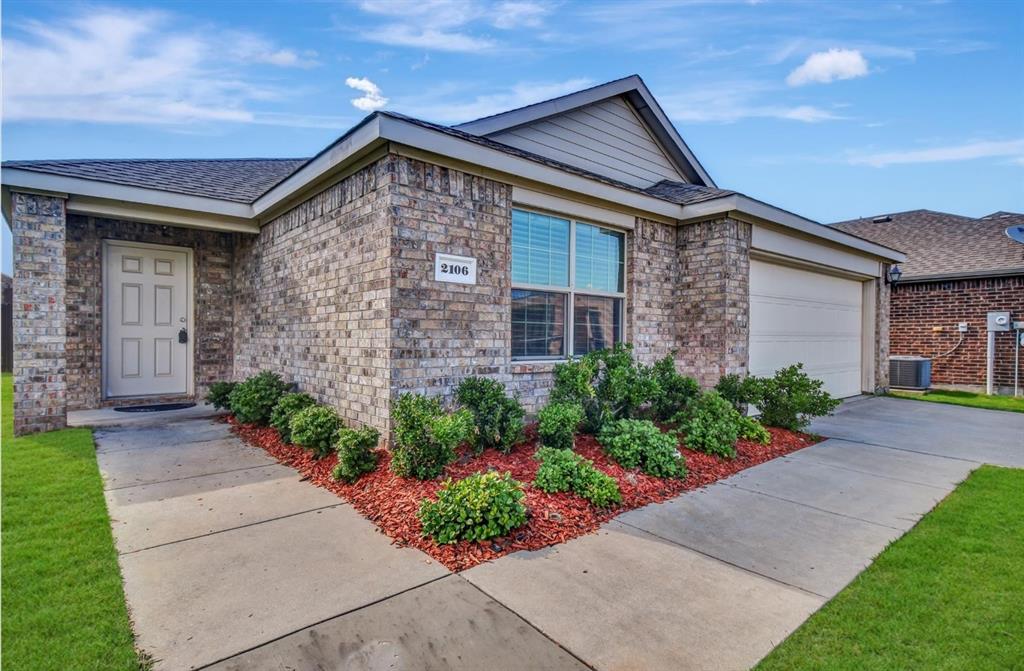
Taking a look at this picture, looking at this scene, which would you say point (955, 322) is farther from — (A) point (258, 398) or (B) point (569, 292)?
(A) point (258, 398)

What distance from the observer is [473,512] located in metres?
3.21

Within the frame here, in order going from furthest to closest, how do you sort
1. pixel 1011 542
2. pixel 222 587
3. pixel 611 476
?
pixel 611 476 → pixel 1011 542 → pixel 222 587

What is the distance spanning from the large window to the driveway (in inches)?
95.8

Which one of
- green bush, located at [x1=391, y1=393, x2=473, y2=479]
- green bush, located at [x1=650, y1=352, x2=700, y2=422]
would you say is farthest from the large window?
green bush, located at [x1=391, y1=393, x2=473, y2=479]

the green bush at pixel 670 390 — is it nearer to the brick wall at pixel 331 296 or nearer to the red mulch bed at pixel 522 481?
the red mulch bed at pixel 522 481

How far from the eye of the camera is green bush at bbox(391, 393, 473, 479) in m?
3.95

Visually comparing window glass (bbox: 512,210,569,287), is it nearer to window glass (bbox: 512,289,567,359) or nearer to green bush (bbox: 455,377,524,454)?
window glass (bbox: 512,289,567,359)

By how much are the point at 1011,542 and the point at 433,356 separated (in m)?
4.48

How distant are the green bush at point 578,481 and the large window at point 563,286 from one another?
184 cm

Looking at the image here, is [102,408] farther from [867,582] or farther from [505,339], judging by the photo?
[867,582]

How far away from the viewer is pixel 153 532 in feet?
10.9

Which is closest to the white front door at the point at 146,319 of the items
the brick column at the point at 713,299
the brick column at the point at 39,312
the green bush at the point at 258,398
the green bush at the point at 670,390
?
the brick column at the point at 39,312

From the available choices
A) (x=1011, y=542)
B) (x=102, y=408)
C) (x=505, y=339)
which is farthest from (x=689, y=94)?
(x=102, y=408)

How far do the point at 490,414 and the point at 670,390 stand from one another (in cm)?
239
